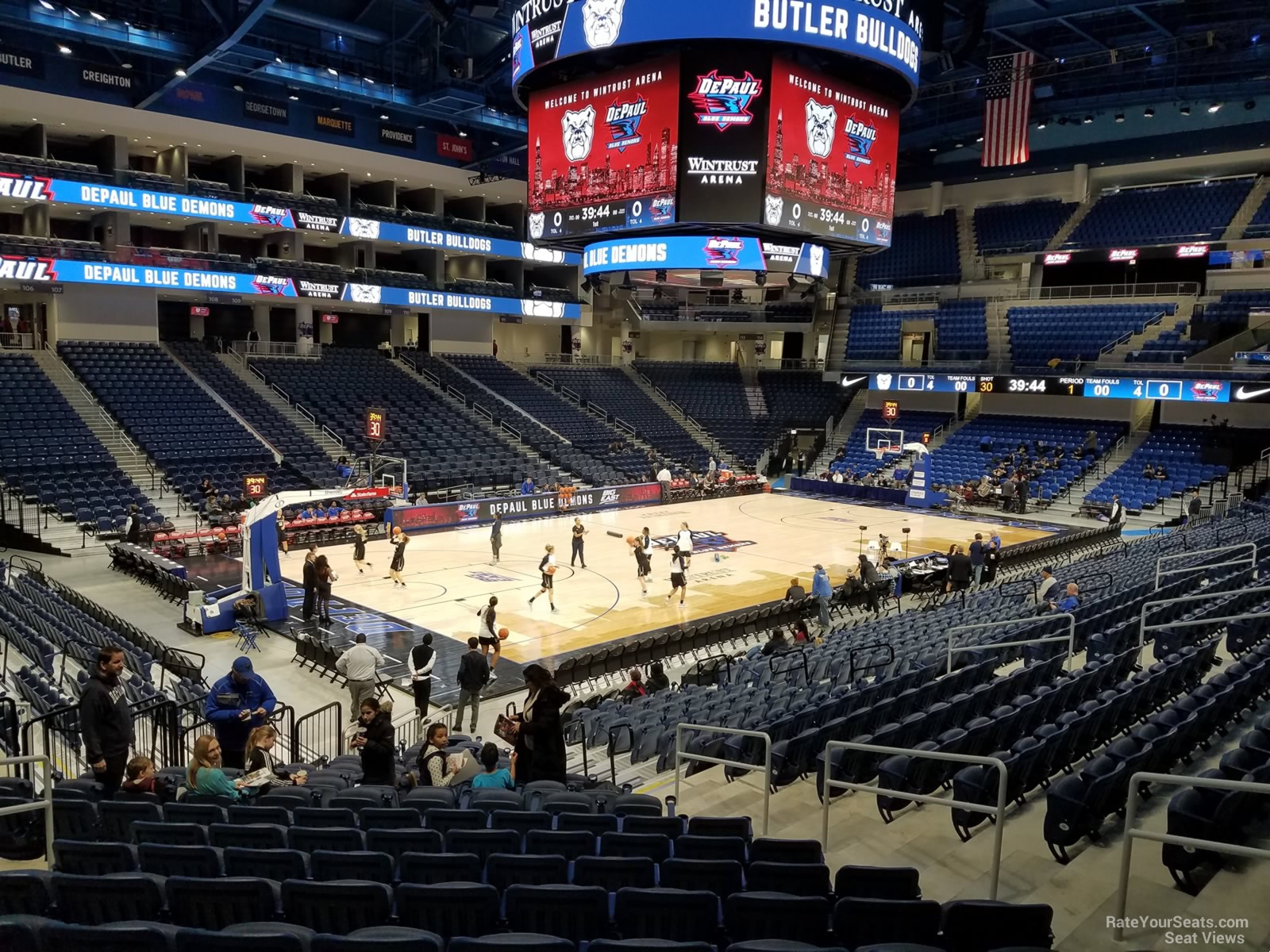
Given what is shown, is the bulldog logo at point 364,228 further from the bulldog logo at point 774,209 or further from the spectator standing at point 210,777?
the spectator standing at point 210,777

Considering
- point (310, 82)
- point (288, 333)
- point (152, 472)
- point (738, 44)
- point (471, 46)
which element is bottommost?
point (152, 472)

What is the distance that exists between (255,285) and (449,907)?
1330 inches

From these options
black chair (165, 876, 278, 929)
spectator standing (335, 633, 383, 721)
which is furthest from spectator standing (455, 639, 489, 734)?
black chair (165, 876, 278, 929)

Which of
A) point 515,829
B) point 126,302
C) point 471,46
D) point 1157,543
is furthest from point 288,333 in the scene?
point 515,829

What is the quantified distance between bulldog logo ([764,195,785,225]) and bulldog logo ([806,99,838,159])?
1527 mm

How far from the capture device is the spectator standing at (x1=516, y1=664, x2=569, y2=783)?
747 cm

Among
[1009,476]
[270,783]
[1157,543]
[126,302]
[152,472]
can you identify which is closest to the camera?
[270,783]

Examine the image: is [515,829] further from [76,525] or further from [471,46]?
[471,46]

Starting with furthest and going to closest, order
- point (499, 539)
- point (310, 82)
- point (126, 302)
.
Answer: point (126, 302), point (310, 82), point (499, 539)

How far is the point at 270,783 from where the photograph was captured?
285 inches

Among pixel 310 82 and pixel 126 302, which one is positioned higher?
pixel 310 82

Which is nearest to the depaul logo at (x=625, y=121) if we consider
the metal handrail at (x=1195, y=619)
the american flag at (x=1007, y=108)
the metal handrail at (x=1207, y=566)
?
the metal handrail at (x=1207, y=566)

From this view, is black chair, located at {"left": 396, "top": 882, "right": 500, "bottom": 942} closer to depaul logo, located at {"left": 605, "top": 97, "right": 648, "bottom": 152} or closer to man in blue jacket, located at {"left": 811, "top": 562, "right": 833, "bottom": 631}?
man in blue jacket, located at {"left": 811, "top": 562, "right": 833, "bottom": 631}

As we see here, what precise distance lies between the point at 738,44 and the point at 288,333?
2945cm
